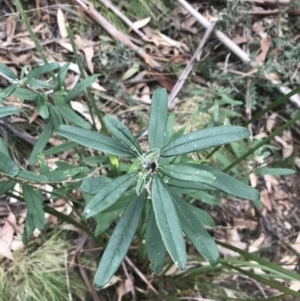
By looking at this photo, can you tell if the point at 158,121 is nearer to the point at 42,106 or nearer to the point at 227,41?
the point at 42,106

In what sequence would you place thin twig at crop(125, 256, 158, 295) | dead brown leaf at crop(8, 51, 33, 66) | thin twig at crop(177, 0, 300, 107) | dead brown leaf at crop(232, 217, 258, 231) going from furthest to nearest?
thin twig at crop(177, 0, 300, 107) < dead brown leaf at crop(232, 217, 258, 231) < dead brown leaf at crop(8, 51, 33, 66) < thin twig at crop(125, 256, 158, 295)

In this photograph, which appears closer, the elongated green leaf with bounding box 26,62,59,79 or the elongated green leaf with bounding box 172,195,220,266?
the elongated green leaf with bounding box 172,195,220,266

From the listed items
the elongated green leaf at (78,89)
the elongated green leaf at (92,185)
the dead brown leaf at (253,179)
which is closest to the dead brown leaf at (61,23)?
the elongated green leaf at (78,89)

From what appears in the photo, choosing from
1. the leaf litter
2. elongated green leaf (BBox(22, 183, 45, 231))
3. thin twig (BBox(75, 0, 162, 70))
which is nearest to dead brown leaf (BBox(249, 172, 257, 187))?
the leaf litter

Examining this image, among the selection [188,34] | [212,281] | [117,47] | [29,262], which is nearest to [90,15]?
[117,47]

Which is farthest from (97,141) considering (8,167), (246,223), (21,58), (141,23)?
(141,23)

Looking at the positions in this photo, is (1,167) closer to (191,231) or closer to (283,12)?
(191,231)

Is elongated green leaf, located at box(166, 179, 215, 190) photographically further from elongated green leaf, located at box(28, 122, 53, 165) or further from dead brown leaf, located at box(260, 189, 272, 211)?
dead brown leaf, located at box(260, 189, 272, 211)
